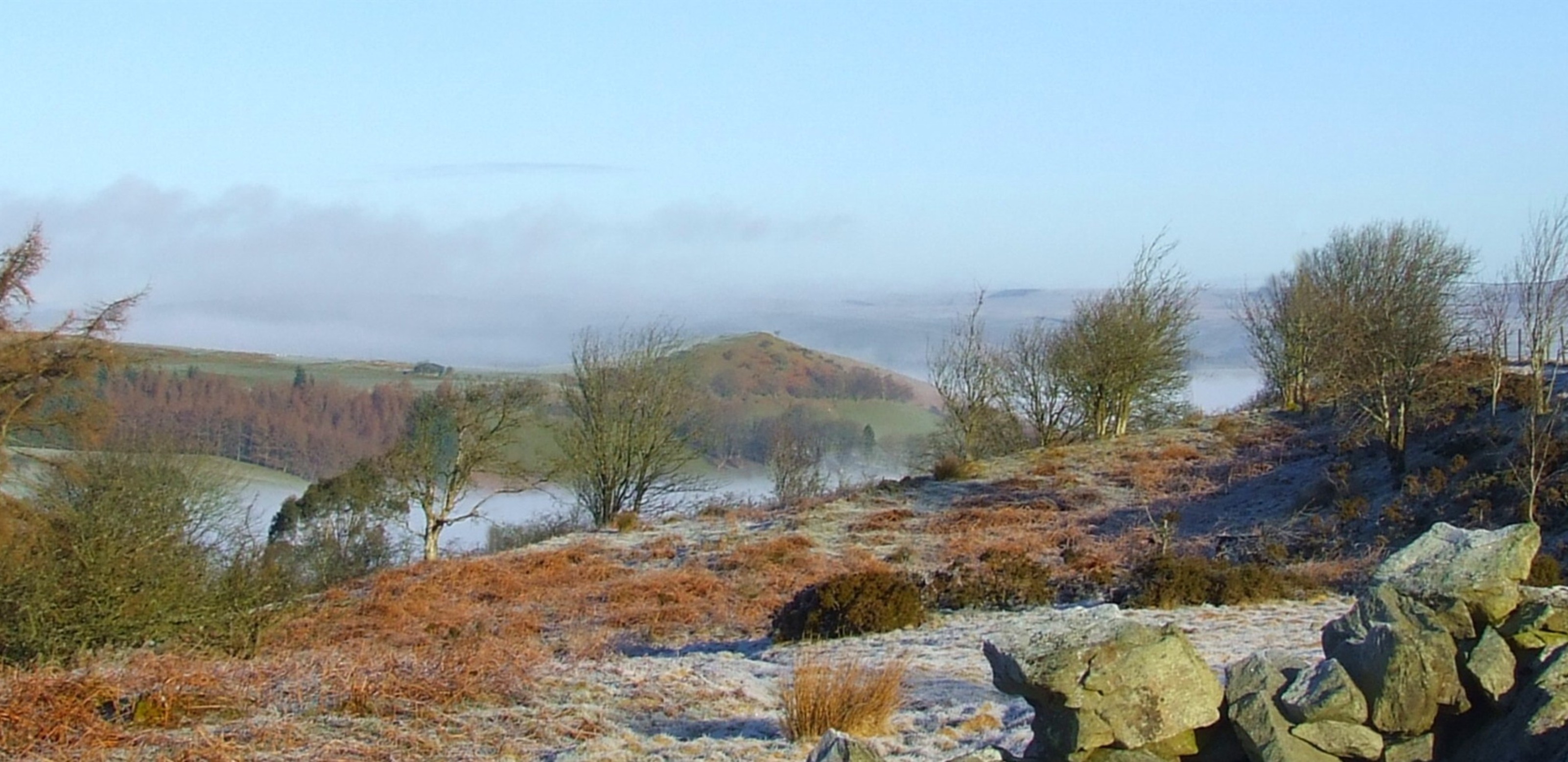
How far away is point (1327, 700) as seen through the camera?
20.3ft

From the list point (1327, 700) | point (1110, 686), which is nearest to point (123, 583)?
point (1110, 686)

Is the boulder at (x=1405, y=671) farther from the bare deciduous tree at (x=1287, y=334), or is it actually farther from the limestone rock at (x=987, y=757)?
the bare deciduous tree at (x=1287, y=334)

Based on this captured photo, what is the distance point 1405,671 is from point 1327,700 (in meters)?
0.46

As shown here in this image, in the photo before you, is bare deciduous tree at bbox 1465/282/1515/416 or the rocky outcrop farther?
bare deciduous tree at bbox 1465/282/1515/416

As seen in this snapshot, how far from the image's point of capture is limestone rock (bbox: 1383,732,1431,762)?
6.30 metres

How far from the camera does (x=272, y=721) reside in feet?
25.2

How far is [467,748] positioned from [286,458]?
6141 centimetres

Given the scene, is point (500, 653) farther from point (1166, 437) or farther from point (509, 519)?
point (509, 519)

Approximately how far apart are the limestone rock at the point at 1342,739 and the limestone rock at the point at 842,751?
2.09m

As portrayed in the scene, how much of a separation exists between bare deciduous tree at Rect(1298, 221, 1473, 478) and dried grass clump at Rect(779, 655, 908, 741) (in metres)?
22.6

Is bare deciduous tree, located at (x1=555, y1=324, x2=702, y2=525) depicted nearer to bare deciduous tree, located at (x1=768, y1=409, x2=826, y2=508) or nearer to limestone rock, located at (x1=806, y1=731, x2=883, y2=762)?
bare deciduous tree, located at (x1=768, y1=409, x2=826, y2=508)

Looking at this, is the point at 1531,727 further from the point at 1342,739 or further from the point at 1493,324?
the point at 1493,324

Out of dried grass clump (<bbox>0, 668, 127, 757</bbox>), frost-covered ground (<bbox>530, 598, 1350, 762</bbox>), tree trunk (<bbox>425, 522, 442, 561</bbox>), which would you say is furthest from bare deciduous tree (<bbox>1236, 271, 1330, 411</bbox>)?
dried grass clump (<bbox>0, 668, 127, 757</bbox>)

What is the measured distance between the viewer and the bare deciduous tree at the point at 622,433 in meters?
39.0
